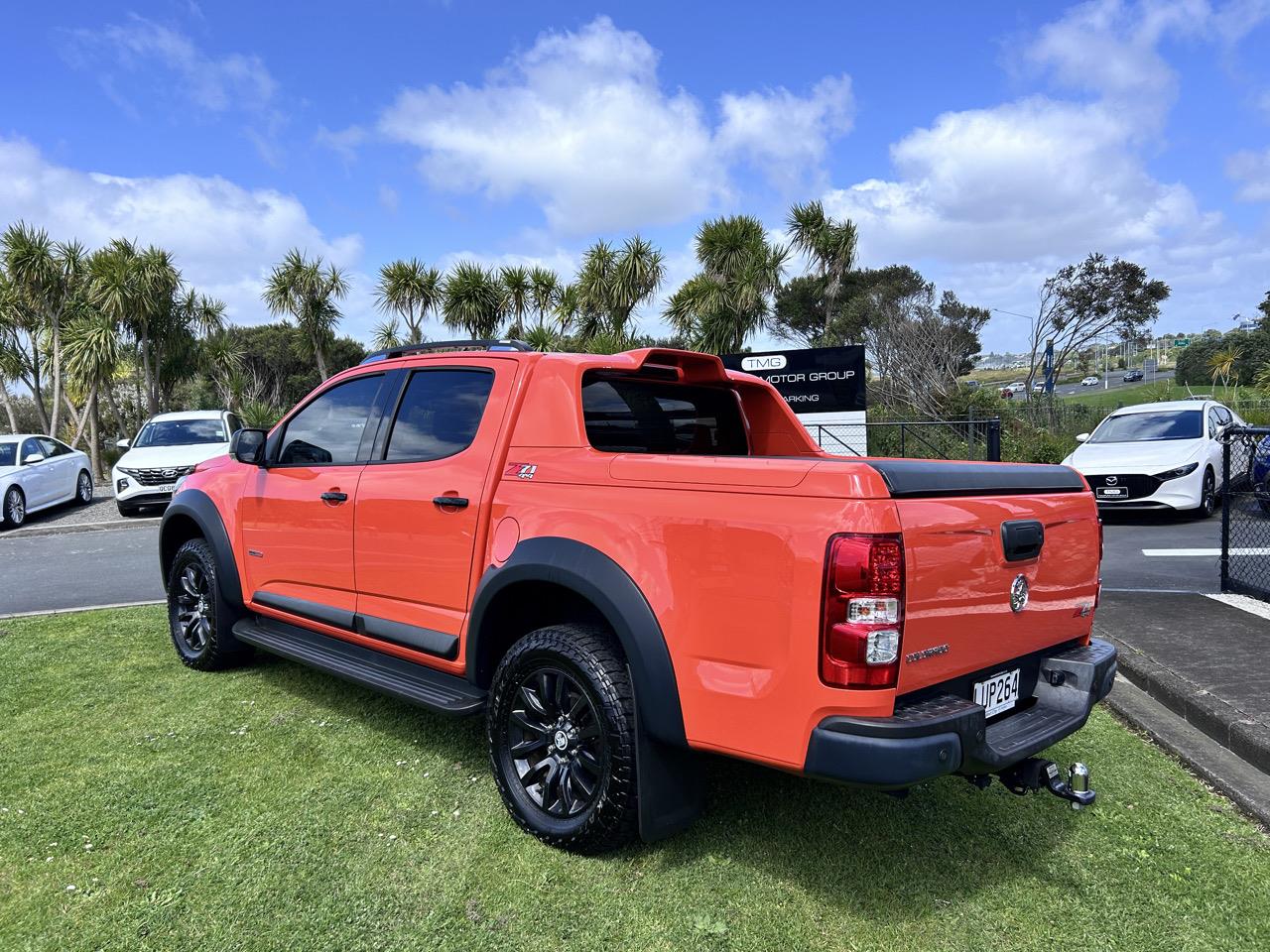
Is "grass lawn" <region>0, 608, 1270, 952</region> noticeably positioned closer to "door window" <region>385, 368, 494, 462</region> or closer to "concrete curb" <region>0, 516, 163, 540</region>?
"door window" <region>385, 368, 494, 462</region>

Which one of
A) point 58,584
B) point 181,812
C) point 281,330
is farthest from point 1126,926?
point 281,330

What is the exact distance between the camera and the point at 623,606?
2711 mm

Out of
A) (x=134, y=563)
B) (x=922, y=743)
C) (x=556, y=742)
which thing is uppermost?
(x=922, y=743)

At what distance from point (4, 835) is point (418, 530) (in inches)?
77.3

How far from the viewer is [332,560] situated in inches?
163

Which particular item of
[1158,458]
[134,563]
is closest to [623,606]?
[134,563]

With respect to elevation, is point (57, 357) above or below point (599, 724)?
above

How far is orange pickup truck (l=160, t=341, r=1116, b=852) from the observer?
90.7 inches

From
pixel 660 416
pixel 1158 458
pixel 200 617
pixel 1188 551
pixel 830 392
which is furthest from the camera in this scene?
pixel 830 392

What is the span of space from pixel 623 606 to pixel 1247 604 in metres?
5.62

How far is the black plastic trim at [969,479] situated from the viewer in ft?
7.75

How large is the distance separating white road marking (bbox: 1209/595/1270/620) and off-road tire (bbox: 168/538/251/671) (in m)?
6.81

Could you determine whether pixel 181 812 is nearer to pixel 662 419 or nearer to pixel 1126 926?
pixel 662 419

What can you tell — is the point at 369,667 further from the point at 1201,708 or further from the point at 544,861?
the point at 1201,708
